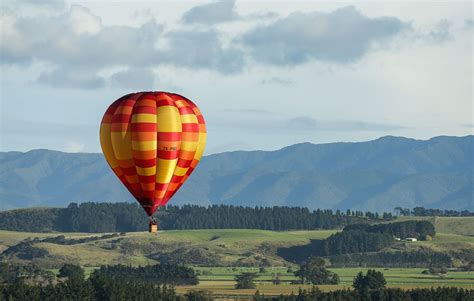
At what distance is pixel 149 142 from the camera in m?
148

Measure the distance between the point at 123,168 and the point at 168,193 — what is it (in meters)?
6.40

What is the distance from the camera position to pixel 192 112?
152 meters

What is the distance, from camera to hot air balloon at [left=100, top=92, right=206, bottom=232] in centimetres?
14775

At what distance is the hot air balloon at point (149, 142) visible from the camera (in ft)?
485

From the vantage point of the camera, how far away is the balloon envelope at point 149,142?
148 meters

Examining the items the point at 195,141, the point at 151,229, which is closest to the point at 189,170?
the point at 195,141

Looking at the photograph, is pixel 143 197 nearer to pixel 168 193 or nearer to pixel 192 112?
pixel 168 193

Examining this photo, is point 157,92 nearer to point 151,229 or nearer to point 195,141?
point 195,141

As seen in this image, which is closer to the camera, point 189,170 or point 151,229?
point 151,229

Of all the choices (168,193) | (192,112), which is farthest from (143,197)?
(192,112)

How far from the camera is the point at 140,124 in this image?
148 m

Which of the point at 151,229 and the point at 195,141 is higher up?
the point at 195,141

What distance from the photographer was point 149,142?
14775cm

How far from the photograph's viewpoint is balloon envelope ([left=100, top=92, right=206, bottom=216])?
485 ft
